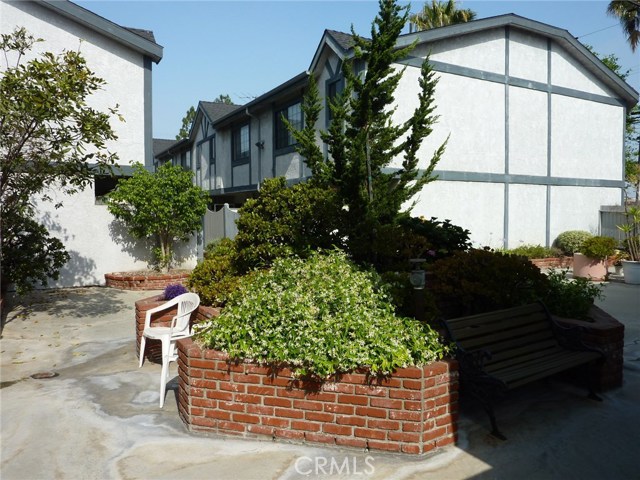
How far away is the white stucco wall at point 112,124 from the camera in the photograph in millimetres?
11461

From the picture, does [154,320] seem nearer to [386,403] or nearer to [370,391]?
[370,391]

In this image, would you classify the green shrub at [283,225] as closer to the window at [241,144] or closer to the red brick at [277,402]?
the red brick at [277,402]

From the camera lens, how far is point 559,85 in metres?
16.3

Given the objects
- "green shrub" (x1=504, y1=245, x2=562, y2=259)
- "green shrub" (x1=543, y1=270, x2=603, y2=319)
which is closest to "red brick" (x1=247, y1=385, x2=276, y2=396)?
"green shrub" (x1=543, y1=270, x2=603, y2=319)

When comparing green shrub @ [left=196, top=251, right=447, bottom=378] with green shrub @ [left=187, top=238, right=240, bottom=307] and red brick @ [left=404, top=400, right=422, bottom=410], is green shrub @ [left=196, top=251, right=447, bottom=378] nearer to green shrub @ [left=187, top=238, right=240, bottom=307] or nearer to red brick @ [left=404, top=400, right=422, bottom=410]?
red brick @ [left=404, top=400, right=422, bottom=410]

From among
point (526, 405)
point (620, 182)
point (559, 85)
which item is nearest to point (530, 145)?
point (559, 85)

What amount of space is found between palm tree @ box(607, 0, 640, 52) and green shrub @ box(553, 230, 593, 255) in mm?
10769

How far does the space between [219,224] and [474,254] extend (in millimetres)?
12469

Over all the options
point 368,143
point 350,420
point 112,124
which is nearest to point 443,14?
point 112,124

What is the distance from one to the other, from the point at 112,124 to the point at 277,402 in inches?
415

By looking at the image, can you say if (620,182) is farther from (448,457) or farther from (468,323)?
(448,457)

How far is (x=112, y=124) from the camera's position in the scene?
1234 centimetres

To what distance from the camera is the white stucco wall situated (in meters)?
11.5

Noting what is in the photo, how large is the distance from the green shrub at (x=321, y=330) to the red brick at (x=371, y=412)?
1.04 ft
